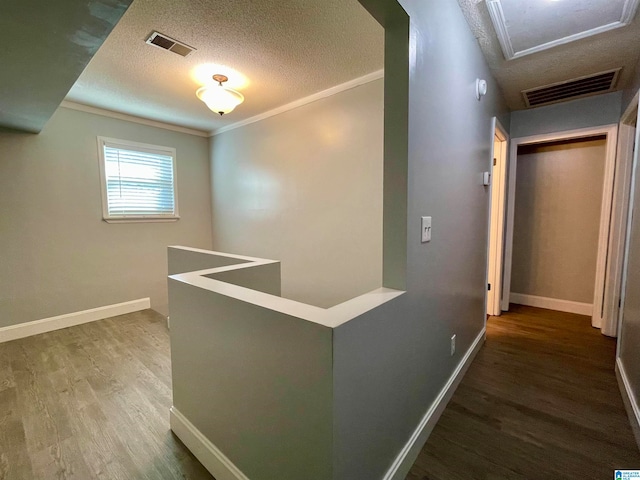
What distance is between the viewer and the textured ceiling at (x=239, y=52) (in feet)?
5.68

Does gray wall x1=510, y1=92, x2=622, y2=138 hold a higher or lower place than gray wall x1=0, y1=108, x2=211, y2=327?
higher

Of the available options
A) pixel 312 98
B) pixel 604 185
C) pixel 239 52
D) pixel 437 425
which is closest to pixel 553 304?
pixel 604 185

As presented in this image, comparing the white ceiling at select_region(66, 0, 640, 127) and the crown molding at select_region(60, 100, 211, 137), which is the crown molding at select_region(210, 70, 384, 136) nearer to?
the white ceiling at select_region(66, 0, 640, 127)

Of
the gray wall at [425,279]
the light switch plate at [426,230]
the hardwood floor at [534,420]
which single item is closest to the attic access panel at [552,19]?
the gray wall at [425,279]

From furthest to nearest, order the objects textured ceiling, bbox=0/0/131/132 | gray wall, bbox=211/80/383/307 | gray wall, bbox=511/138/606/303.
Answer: gray wall, bbox=511/138/606/303, gray wall, bbox=211/80/383/307, textured ceiling, bbox=0/0/131/132

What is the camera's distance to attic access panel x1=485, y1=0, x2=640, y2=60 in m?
1.64

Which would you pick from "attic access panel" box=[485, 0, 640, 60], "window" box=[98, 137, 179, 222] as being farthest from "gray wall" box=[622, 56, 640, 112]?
"window" box=[98, 137, 179, 222]

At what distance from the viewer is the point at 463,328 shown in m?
2.16

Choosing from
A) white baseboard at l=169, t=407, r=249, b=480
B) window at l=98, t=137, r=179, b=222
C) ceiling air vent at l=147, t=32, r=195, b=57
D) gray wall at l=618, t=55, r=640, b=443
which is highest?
ceiling air vent at l=147, t=32, r=195, b=57

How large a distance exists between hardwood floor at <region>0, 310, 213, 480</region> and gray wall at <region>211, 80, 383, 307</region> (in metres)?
1.60

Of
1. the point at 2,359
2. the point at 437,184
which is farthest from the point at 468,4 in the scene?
the point at 2,359

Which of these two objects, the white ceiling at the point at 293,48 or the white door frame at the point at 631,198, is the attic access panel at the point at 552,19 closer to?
the white ceiling at the point at 293,48

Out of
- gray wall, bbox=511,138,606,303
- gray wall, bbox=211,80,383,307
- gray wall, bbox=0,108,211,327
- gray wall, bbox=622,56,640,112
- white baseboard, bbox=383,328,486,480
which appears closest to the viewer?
white baseboard, bbox=383,328,486,480

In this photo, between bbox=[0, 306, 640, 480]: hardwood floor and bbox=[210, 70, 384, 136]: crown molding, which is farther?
bbox=[210, 70, 384, 136]: crown molding
